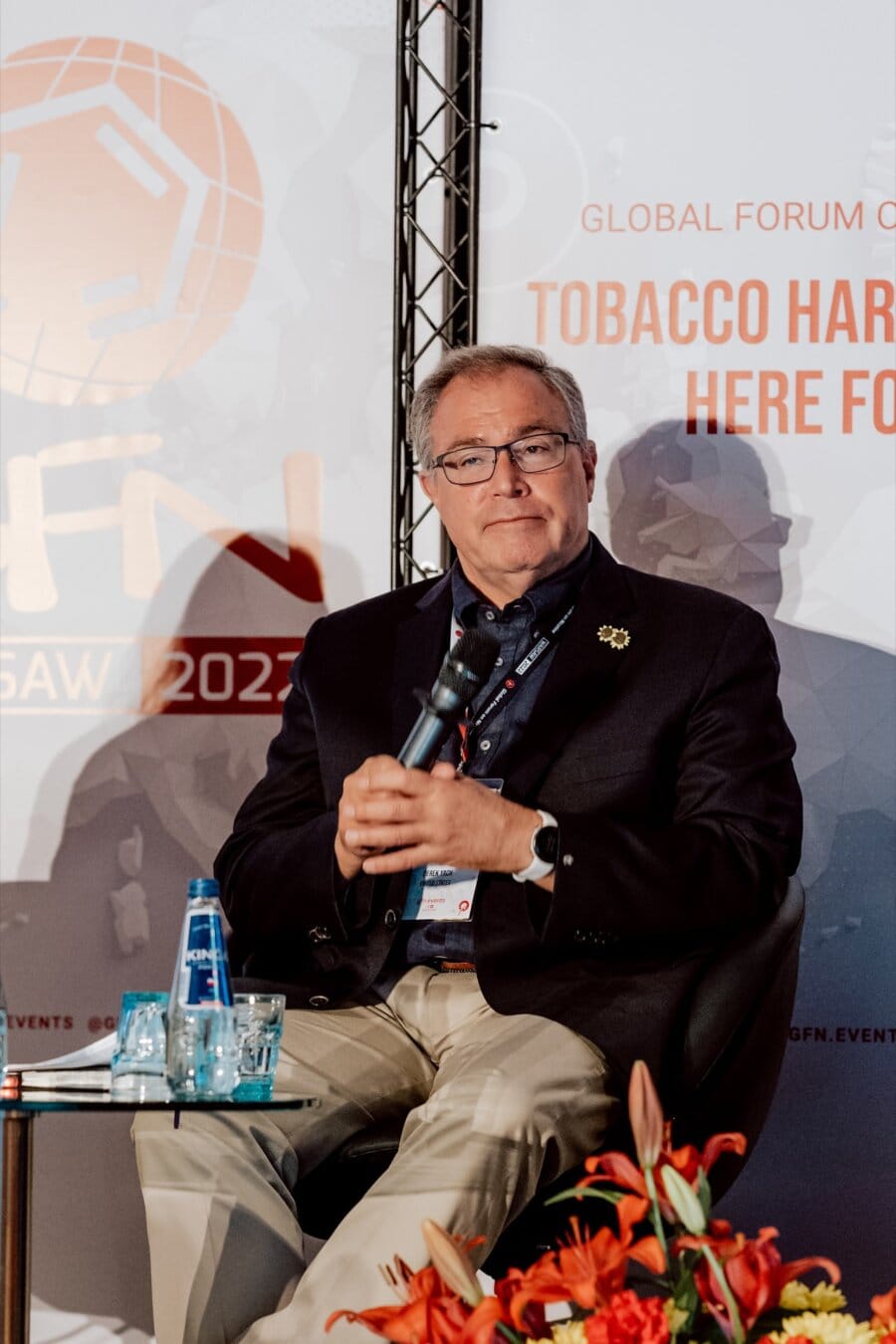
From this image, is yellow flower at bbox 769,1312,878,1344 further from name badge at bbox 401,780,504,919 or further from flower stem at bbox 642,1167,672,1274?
name badge at bbox 401,780,504,919

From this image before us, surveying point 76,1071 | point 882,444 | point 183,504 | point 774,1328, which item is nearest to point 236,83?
point 183,504

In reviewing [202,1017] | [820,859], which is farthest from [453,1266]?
[820,859]

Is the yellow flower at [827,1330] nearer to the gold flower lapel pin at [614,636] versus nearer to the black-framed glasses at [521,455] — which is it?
the gold flower lapel pin at [614,636]

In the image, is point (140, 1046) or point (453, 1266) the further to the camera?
point (140, 1046)

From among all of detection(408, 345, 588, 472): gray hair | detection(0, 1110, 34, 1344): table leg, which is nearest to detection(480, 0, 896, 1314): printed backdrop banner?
detection(408, 345, 588, 472): gray hair

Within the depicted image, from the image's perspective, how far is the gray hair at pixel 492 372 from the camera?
2.85m

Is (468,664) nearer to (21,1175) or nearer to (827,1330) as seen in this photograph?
(21,1175)

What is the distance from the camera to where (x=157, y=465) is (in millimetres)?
3730

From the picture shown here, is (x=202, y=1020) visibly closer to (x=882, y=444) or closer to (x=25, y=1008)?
(x=25, y=1008)

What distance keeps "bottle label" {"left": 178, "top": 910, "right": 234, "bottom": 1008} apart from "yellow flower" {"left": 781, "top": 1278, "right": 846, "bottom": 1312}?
109 centimetres

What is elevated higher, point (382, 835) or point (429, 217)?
point (429, 217)

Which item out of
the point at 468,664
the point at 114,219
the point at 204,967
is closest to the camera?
the point at 204,967

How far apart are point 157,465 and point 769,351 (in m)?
1.38

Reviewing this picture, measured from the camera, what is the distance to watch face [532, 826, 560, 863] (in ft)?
7.80
